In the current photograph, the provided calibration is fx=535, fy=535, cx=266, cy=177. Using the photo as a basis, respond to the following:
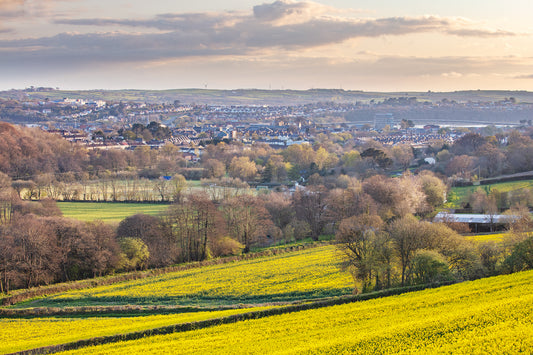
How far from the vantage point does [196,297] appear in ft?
102

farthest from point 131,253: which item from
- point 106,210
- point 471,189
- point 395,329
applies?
point 471,189

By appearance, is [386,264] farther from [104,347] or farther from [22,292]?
[22,292]

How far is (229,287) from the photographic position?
107 feet

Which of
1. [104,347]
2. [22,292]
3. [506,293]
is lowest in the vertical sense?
[22,292]

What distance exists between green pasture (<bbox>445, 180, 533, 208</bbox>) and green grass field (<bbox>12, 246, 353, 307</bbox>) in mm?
23059

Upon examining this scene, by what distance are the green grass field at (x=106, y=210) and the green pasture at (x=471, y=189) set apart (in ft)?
102

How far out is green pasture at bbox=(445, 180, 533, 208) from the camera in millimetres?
56503

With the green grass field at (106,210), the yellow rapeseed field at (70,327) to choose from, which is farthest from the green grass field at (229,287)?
the green grass field at (106,210)

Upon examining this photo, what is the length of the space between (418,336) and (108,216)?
4445cm

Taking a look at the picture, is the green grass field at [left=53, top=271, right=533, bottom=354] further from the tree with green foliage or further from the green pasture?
the green pasture

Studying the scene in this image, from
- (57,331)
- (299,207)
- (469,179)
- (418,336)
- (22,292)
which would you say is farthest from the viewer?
(469,179)

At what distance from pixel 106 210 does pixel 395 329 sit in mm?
47867

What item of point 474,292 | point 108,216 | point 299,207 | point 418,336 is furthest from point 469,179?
point 418,336

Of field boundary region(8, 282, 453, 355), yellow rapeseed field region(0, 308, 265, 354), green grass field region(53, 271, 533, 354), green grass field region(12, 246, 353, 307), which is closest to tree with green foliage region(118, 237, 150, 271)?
green grass field region(12, 246, 353, 307)
